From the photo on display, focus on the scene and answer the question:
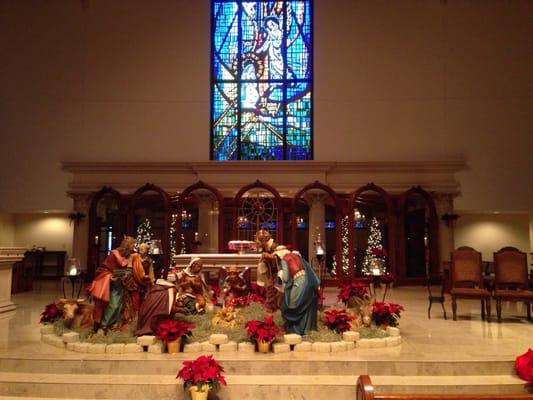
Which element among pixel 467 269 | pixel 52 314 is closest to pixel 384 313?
pixel 467 269

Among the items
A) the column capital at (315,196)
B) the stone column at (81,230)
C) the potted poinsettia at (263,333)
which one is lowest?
the potted poinsettia at (263,333)

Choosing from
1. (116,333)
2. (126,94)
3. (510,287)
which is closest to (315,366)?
(116,333)

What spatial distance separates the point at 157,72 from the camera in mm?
12797

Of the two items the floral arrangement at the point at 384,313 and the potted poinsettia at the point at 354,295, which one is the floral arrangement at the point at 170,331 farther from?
the floral arrangement at the point at 384,313

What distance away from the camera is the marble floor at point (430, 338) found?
4.68 m

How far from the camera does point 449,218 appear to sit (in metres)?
11.9

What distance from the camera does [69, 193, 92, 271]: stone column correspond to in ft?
39.9

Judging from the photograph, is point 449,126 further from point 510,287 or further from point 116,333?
point 116,333

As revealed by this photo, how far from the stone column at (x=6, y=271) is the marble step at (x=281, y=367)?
3098mm

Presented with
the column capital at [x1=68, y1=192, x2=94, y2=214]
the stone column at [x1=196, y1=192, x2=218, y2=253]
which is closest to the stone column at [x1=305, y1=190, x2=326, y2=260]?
the stone column at [x1=196, y1=192, x2=218, y2=253]

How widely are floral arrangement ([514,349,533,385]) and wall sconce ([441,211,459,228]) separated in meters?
7.88

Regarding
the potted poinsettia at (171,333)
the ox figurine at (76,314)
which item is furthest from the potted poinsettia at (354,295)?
the ox figurine at (76,314)

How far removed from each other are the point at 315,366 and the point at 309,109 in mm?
9469

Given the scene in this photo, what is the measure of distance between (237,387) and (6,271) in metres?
4.91
